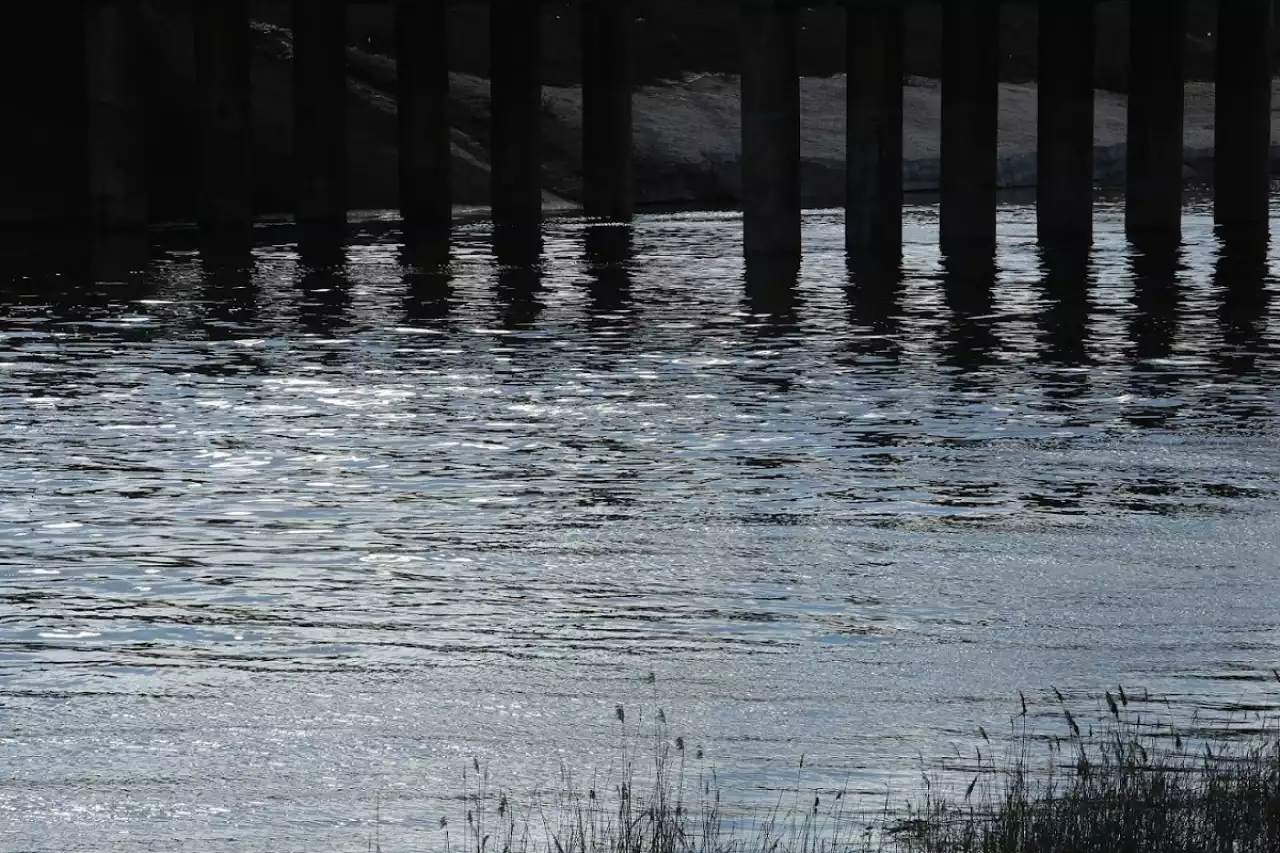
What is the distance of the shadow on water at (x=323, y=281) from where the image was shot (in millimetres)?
30516

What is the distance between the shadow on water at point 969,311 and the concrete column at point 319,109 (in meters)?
19.4

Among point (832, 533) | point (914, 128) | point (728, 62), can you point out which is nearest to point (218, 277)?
point (832, 533)

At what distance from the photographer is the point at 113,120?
50.7m

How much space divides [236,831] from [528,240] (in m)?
41.3

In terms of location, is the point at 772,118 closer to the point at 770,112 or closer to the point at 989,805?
the point at 770,112

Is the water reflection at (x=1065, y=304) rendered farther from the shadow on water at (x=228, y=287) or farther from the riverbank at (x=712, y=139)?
the riverbank at (x=712, y=139)

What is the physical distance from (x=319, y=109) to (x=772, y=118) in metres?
19.3

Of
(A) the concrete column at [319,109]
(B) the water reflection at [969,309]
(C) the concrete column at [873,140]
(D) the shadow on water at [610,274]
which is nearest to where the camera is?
(B) the water reflection at [969,309]

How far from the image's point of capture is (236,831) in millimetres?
8664

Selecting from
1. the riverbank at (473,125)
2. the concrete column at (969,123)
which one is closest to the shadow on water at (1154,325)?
the concrete column at (969,123)

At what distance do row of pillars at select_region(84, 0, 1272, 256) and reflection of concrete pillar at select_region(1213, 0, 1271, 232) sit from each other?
0.15ft

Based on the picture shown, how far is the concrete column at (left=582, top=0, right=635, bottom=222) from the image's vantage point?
56.5 metres

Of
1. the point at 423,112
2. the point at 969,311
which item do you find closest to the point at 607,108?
the point at 423,112

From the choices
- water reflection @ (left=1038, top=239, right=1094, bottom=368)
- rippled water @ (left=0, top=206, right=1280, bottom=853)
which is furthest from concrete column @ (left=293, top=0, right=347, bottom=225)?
rippled water @ (left=0, top=206, right=1280, bottom=853)
